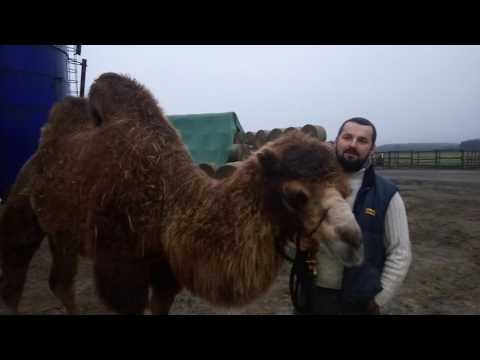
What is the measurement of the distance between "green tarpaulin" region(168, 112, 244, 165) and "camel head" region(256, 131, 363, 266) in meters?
4.75

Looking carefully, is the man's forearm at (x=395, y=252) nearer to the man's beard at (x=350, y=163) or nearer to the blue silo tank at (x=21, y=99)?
the man's beard at (x=350, y=163)

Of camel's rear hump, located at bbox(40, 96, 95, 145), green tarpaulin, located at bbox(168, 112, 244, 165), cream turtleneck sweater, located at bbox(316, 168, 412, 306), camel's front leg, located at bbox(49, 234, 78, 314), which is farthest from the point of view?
green tarpaulin, located at bbox(168, 112, 244, 165)

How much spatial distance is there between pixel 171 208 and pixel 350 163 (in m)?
1.21

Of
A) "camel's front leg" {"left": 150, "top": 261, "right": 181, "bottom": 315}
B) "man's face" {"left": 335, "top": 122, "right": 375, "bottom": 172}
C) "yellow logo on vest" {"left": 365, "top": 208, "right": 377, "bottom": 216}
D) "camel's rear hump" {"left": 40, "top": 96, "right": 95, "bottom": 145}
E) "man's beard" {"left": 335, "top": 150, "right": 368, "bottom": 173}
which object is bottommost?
"camel's front leg" {"left": 150, "top": 261, "right": 181, "bottom": 315}

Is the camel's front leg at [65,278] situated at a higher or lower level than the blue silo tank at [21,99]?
lower

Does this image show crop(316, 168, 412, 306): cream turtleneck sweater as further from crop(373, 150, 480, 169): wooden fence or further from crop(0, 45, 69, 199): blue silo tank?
crop(373, 150, 480, 169): wooden fence

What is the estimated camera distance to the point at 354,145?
1916 mm

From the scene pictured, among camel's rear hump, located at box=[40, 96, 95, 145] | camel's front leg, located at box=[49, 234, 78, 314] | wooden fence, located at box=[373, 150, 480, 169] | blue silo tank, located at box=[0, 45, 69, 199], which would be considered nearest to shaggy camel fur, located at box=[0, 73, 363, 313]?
camel's rear hump, located at box=[40, 96, 95, 145]

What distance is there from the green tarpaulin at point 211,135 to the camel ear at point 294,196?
4848 millimetres

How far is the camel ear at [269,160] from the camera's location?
1950mm

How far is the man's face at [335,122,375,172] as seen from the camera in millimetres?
1894

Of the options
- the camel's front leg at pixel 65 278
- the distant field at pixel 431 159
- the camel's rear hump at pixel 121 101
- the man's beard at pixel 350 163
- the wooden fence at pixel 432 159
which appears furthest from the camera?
the distant field at pixel 431 159

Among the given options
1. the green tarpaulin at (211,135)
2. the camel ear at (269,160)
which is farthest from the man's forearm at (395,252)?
the green tarpaulin at (211,135)
